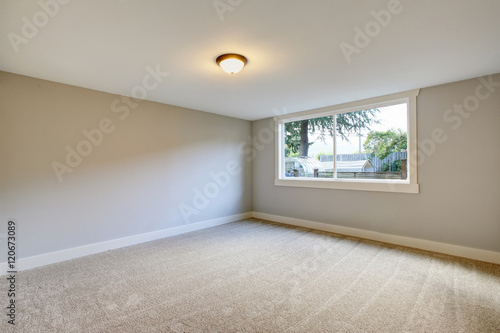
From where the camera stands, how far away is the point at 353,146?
445 cm

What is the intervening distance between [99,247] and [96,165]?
3.92 ft

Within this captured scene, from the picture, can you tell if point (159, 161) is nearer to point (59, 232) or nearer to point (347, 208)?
point (59, 232)

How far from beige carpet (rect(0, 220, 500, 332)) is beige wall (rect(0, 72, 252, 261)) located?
527 millimetres

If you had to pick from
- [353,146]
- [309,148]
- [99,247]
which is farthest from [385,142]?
[99,247]

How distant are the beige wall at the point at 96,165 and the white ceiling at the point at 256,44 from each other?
0.38 meters

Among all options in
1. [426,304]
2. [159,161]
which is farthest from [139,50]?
[426,304]

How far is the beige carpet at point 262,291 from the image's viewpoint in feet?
6.31

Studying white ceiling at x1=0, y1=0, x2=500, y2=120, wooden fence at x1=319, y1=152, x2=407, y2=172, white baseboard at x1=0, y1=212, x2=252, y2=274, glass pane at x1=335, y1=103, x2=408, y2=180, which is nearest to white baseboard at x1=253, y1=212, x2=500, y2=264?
glass pane at x1=335, y1=103, x2=408, y2=180

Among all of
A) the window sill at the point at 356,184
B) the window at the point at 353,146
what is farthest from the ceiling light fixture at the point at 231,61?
the window sill at the point at 356,184

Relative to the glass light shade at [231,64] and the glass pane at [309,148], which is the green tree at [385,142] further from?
the glass light shade at [231,64]

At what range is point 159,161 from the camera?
4297 mm

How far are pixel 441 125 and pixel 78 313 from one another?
15.5 feet

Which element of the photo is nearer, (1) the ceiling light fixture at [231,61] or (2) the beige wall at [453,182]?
(1) the ceiling light fixture at [231,61]

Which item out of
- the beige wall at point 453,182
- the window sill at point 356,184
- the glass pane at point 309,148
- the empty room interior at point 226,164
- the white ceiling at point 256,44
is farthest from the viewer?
the glass pane at point 309,148
